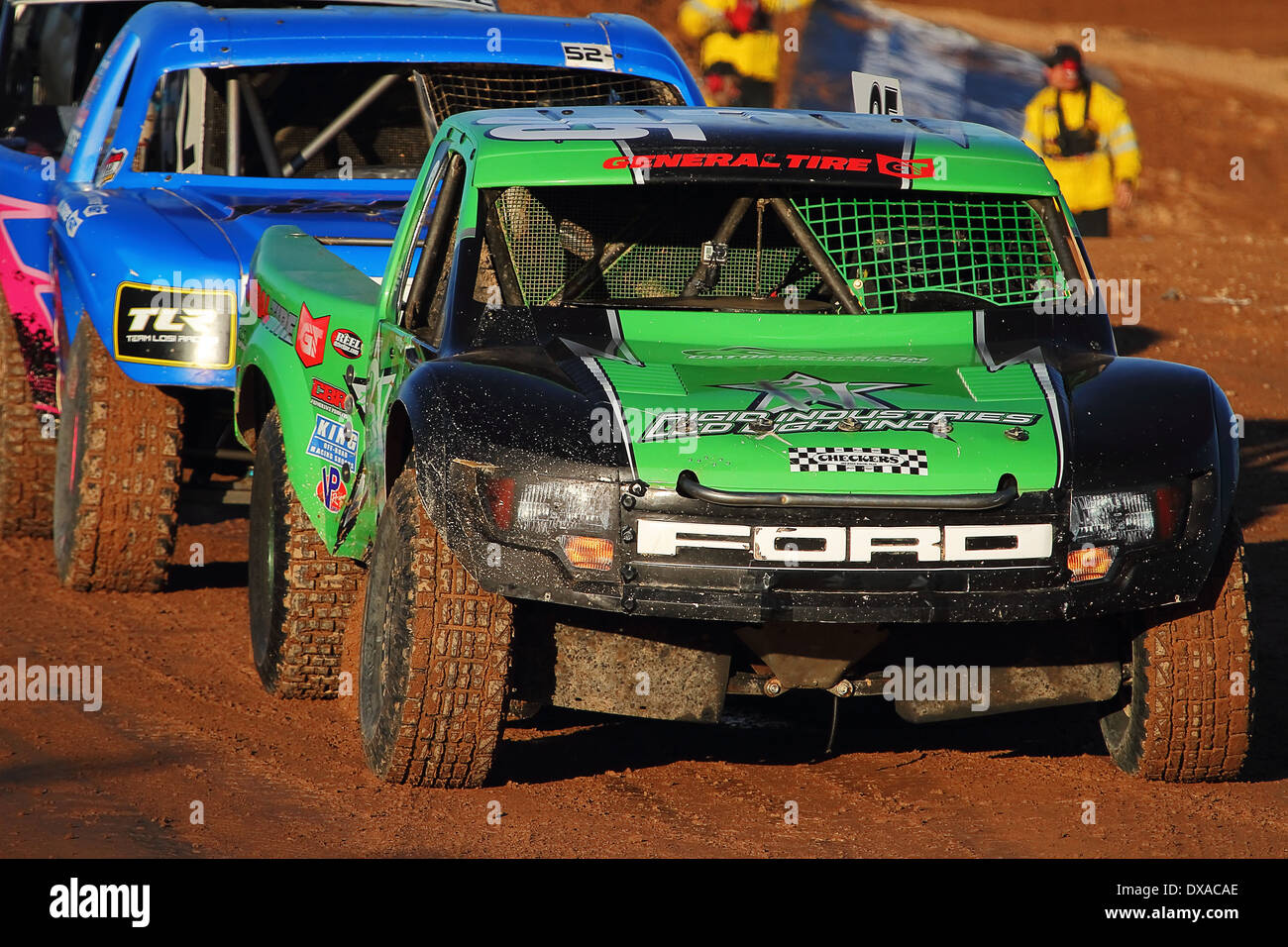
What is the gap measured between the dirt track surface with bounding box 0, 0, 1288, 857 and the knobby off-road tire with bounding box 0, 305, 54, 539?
531 mm

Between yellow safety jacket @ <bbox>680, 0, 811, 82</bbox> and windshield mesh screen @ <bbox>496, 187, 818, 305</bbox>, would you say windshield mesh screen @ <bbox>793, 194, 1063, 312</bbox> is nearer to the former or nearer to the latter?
windshield mesh screen @ <bbox>496, 187, 818, 305</bbox>

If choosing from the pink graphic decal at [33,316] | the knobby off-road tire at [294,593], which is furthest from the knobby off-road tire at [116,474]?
the knobby off-road tire at [294,593]

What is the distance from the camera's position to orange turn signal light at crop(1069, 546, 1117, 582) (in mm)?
4969

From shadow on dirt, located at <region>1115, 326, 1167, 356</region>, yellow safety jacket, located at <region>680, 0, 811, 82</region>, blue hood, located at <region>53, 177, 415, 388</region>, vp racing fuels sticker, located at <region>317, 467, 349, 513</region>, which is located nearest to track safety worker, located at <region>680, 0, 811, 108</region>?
yellow safety jacket, located at <region>680, 0, 811, 82</region>

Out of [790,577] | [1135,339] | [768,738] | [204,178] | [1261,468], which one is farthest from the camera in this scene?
[1135,339]

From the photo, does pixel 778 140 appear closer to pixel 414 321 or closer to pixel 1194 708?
pixel 414 321

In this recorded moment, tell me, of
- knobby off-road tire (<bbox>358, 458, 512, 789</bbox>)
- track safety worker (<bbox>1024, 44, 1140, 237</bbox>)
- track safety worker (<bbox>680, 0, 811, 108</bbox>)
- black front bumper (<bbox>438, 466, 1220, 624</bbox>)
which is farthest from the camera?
track safety worker (<bbox>680, 0, 811, 108</bbox>)

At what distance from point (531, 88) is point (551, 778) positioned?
429 cm

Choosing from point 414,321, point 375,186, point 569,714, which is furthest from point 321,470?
point 375,186

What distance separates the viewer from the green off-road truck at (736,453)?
4875 millimetres

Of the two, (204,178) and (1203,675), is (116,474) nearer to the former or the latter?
(204,178)

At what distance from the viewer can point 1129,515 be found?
5.02 metres

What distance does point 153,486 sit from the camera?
782 cm

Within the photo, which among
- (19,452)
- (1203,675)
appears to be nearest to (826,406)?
(1203,675)
